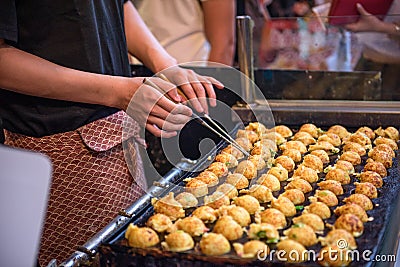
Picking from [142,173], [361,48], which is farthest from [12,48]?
[361,48]

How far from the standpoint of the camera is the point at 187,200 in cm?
175

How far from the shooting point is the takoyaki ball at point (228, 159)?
81.0 inches

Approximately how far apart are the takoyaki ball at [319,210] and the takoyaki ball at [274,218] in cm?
8

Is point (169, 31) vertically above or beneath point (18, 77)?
beneath

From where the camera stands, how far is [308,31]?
2.81 metres

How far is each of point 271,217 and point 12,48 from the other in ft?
2.98

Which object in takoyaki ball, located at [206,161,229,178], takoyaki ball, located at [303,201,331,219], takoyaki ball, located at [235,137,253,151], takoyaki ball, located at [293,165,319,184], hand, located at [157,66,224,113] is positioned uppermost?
hand, located at [157,66,224,113]

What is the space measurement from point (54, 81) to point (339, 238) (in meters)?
0.95

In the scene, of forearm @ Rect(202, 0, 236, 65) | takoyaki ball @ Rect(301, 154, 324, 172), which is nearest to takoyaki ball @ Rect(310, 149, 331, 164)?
takoyaki ball @ Rect(301, 154, 324, 172)

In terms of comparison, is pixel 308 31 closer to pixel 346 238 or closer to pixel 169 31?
pixel 169 31

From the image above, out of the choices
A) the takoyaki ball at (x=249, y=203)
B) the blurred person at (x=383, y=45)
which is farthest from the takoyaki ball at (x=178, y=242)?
the blurred person at (x=383, y=45)

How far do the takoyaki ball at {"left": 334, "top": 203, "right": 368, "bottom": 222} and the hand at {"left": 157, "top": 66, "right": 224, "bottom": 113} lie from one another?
520mm

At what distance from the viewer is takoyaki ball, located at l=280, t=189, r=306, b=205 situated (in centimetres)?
176

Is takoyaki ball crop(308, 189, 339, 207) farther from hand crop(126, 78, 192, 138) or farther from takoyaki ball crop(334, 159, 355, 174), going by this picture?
hand crop(126, 78, 192, 138)
